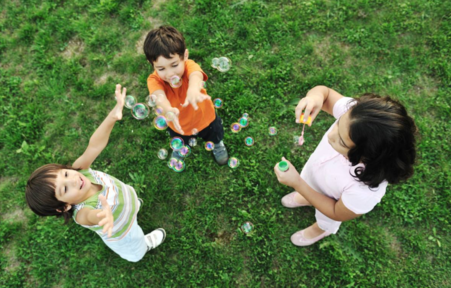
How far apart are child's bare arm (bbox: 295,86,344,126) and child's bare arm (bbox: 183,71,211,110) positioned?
102 cm

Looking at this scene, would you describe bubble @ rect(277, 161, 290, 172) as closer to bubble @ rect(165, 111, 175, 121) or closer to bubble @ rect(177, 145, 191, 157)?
bubble @ rect(165, 111, 175, 121)

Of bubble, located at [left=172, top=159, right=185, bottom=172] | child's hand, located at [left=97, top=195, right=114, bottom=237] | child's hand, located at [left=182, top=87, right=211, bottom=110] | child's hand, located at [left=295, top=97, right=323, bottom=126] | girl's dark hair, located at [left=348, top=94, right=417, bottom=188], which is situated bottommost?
bubble, located at [left=172, top=159, right=185, bottom=172]

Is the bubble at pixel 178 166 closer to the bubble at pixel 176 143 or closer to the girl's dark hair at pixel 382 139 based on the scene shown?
Result: the bubble at pixel 176 143

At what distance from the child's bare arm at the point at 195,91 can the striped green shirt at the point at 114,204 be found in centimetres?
128

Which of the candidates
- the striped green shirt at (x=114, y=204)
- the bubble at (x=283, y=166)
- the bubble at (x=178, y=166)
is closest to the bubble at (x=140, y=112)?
the bubble at (x=178, y=166)

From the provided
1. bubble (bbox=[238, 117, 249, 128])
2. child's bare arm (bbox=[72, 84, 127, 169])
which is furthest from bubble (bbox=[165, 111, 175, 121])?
bubble (bbox=[238, 117, 249, 128])

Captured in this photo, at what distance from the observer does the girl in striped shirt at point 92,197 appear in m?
2.77

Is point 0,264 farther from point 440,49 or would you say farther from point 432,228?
point 440,49

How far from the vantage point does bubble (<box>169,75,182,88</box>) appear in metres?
3.27

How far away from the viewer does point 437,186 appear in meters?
4.29

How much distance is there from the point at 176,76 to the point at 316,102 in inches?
61.8

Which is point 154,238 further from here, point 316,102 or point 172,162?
point 316,102

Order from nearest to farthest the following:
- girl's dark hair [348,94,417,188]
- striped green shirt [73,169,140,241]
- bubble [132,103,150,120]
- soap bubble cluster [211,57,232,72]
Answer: girl's dark hair [348,94,417,188]
striped green shirt [73,169,140,241]
bubble [132,103,150,120]
soap bubble cluster [211,57,232,72]

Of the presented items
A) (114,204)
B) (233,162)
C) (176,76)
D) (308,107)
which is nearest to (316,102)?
(308,107)
